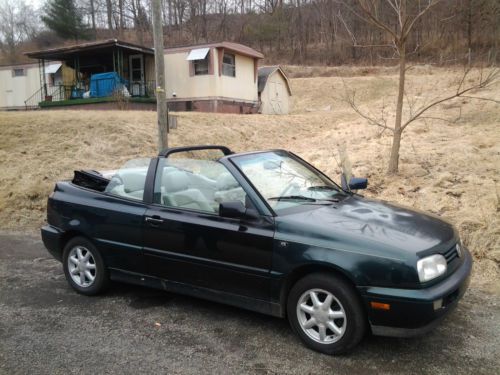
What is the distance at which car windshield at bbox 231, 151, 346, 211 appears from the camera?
158 inches

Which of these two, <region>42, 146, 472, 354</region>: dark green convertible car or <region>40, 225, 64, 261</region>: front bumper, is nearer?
<region>42, 146, 472, 354</region>: dark green convertible car

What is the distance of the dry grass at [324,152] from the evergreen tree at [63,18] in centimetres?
4384

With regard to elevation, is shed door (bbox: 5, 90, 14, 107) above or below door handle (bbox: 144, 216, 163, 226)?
above

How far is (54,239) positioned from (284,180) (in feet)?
8.69

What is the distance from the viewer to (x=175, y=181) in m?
4.49

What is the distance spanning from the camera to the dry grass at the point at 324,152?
275 inches

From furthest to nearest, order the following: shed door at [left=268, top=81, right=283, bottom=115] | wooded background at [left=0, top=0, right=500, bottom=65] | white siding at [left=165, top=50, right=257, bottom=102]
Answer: wooded background at [left=0, top=0, right=500, bottom=65]
shed door at [left=268, top=81, right=283, bottom=115]
white siding at [left=165, top=50, right=257, bottom=102]

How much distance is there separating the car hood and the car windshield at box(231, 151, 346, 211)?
0.63 ft

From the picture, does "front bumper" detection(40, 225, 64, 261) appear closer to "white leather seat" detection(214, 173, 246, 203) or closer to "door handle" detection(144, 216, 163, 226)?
"door handle" detection(144, 216, 163, 226)

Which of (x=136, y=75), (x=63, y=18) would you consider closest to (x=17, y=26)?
(x=63, y=18)

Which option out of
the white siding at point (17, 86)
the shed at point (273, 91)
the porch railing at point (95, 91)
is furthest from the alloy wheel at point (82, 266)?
the white siding at point (17, 86)

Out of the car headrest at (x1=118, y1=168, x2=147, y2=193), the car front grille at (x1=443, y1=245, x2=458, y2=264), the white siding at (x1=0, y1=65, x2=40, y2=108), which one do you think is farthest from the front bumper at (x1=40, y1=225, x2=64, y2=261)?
the white siding at (x1=0, y1=65, x2=40, y2=108)

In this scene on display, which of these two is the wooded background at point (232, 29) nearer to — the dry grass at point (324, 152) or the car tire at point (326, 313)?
the dry grass at point (324, 152)

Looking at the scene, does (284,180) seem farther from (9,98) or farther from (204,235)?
(9,98)
